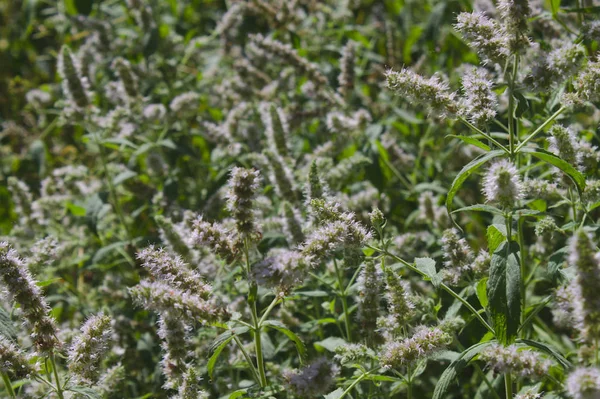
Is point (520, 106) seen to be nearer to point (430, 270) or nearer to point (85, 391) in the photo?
point (430, 270)

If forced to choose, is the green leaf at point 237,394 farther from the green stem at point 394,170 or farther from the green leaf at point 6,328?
the green stem at point 394,170

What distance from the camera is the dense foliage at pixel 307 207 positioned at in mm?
2637

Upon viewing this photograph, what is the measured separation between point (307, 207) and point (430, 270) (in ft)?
2.51

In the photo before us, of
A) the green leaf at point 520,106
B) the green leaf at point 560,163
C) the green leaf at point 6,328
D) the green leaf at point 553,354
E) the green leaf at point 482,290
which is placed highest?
the green leaf at point 520,106

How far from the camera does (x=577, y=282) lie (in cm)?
200

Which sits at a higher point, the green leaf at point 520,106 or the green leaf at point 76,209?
the green leaf at point 520,106

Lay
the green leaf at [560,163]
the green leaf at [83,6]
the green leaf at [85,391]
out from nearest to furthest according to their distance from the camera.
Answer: the green leaf at [560,163]
the green leaf at [85,391]
the green leaf at [83,6]

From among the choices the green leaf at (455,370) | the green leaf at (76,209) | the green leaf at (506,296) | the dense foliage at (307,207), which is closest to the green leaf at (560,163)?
the dense foliage at (307,207)

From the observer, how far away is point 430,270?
273cm

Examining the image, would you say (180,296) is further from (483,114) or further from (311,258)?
(483,114)

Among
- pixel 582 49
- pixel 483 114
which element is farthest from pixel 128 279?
pixel 582 49

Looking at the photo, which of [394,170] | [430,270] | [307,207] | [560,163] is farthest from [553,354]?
[394,170]

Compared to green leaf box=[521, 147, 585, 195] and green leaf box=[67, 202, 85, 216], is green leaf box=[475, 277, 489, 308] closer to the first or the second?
green leaf box=[521, 147, 585, 195]

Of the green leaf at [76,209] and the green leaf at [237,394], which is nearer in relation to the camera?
the green leaf at [237,394]
